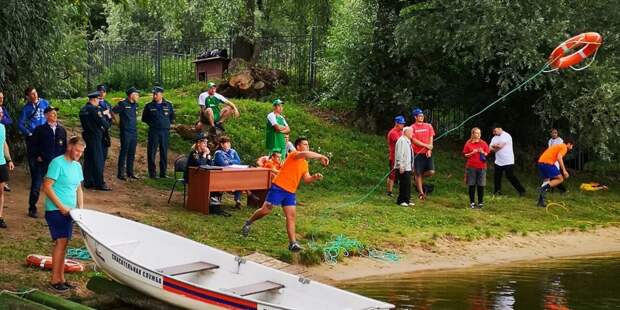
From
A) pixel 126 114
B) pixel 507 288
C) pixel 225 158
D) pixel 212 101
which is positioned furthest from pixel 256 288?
pixel 212 101

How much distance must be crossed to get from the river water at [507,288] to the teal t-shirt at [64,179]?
4189mm

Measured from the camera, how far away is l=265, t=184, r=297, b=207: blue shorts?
42.0 ft

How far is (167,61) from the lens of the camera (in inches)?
1175

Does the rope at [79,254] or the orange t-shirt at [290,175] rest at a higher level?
the orange t-shirt at [290,175]

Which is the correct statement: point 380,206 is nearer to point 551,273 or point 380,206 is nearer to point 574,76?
point 551,273

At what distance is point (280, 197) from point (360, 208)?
4587 millimetres

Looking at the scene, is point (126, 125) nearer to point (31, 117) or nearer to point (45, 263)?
point (31, 117)

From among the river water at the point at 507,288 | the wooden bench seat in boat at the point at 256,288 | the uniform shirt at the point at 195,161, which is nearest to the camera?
the wooden bench seat in boat at the point at 256,288

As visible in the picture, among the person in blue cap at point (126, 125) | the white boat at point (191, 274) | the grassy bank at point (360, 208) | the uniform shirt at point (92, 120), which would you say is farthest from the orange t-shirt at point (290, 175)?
the person in blue cap at point (126, 125)

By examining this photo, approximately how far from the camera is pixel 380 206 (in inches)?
695

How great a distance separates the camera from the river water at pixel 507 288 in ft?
37.7

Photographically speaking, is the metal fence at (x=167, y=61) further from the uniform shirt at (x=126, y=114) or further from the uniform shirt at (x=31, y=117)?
the uniform shirt at (x=31, y=117)

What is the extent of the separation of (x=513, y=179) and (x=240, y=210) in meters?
7.85

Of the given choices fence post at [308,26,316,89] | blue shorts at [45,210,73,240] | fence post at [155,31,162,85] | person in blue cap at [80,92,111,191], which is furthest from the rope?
fence post at [155,31,162,85]
